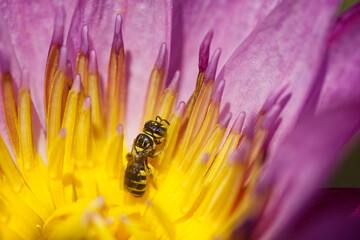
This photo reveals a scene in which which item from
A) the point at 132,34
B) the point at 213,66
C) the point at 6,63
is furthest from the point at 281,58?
the point at 6,63

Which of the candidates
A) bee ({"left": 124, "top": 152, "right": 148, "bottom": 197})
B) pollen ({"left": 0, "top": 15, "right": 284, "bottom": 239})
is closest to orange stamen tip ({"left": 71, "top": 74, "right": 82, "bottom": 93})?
pollen ({"left": 0, "top": 15, "right": 284, "bottom": 239})

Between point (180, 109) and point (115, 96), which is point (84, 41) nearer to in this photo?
point (115, 96)

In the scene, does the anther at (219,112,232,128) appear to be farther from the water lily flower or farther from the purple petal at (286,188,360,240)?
the purple petal at (286,188,360,240)

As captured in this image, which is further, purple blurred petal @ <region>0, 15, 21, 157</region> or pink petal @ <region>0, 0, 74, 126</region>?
pink petal @ <region>0, 0, 74, 126</region>

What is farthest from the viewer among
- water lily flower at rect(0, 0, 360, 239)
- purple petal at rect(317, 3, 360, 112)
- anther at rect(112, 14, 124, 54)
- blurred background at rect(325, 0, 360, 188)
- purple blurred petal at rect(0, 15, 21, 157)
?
blurred background at rect(325, 0, 360, 188)

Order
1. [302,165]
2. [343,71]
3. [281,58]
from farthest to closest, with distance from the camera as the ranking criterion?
[281,58]
[343,71]
[302,165]

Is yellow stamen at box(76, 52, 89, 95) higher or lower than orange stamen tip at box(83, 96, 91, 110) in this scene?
higher
